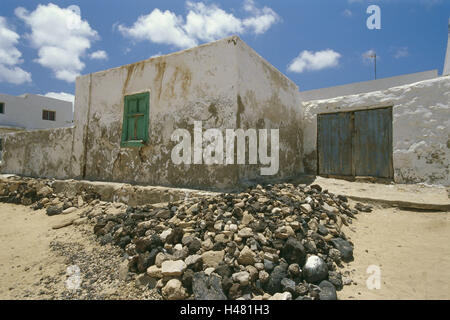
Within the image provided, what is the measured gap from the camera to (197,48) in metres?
3.97

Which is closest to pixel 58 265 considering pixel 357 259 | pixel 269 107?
pixel 357 259

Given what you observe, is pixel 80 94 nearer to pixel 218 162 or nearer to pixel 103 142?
pixel 103 142

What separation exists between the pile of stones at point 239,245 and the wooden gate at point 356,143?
208cm

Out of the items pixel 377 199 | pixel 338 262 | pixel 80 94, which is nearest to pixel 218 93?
pixel 338 262

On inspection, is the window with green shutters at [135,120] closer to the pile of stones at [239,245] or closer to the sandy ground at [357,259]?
the pile of stones at [239,245]

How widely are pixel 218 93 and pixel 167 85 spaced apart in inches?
43.7

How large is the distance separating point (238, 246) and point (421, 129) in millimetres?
4449

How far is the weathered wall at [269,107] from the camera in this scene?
12.3 ft

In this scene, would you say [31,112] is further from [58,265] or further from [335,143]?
[335,143]

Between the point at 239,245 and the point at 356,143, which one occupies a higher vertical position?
the point at 356,143

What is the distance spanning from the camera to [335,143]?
5.52 meters

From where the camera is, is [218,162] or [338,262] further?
[218,162]

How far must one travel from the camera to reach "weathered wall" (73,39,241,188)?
369 cm
